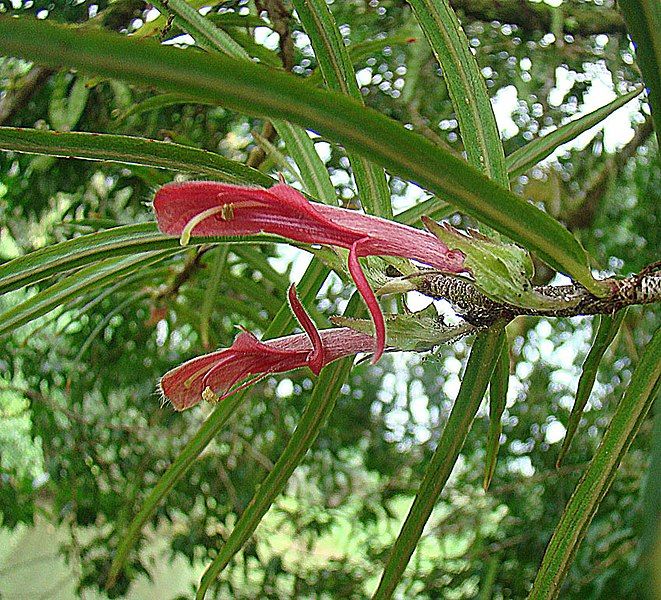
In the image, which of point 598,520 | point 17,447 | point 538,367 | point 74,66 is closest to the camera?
point 74,66

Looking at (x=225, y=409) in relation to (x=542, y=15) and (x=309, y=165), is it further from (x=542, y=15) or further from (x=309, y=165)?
(x=542, y=15)

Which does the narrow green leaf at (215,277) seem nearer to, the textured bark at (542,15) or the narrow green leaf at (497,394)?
the narrow green leaf at (497,394)

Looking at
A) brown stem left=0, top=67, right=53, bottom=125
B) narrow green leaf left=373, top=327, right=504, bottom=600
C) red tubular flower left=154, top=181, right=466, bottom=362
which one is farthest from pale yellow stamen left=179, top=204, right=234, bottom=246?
brown stem left=0, top=67, right=53, bottom=125

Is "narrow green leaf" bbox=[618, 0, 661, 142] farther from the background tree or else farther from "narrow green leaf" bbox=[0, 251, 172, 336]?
"narrow green leaf" bbox=[0, 251, 172, 336]

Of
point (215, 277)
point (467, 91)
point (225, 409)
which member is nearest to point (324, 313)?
point (215, 277)

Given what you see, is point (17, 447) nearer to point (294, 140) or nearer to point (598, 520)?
point (598, 520)

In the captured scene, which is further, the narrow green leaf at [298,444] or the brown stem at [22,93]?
the brown stem at [22,93]

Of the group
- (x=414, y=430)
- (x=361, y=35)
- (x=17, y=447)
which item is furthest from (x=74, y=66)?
(x=17, y=447)

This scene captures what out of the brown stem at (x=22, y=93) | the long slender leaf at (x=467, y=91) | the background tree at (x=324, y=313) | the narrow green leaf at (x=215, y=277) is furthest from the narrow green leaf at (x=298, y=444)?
the brown stem at (x=22, y=93)
